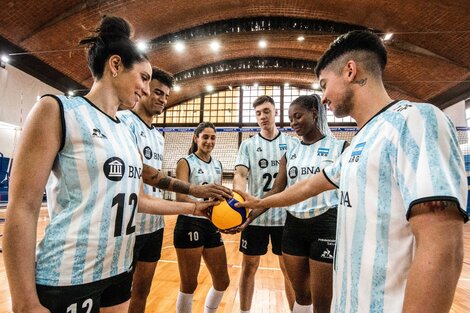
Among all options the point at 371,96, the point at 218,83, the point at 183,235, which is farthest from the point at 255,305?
the point at 218,83

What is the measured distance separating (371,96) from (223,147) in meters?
14.8

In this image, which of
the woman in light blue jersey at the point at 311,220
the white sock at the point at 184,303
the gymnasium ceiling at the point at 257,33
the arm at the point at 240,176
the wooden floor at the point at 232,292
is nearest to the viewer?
the woman in light blue jersey at the point at 311,220

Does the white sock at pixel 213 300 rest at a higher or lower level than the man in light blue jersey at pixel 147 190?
lower

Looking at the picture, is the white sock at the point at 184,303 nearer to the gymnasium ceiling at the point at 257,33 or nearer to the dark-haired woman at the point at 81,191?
the dark-haired woman at the point at 81,191

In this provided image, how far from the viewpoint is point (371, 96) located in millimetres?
1269

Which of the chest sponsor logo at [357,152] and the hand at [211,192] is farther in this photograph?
the hand at [211,192]

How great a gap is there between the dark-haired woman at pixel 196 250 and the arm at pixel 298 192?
2.06ft

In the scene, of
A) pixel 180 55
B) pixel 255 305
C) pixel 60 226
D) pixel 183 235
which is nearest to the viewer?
pixel 60 226

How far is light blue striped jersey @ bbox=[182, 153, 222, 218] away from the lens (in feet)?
10.8

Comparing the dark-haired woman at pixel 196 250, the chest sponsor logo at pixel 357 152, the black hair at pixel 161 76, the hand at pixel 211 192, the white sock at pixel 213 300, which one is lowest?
the white sock at pixel 213 300

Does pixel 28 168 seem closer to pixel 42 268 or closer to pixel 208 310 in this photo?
pixel 42 268

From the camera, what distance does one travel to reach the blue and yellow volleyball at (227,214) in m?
2.49

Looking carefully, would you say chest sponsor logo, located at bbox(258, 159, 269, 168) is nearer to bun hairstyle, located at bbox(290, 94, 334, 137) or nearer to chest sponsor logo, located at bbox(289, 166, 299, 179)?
chest sponsor logo, located at bbox(289, 166, 299, 179)

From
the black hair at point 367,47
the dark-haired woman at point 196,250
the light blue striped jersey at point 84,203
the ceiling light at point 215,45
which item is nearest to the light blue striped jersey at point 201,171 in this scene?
the dark-haired woman at point 196,250
